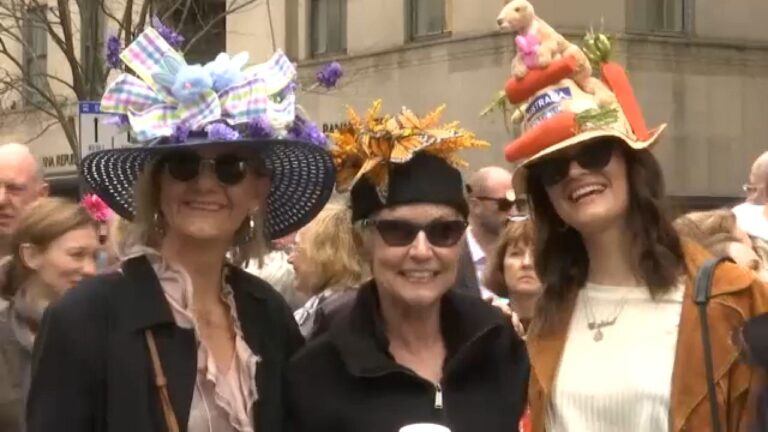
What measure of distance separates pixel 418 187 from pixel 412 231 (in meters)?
0.14

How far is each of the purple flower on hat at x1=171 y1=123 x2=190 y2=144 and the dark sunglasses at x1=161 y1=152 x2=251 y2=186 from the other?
39mm

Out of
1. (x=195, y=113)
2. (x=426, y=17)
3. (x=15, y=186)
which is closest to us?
(x=195, y=113)

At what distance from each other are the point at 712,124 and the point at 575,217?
15451 millimetres

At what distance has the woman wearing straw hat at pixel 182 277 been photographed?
3.59 m

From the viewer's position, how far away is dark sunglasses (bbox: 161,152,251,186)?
3.84 m

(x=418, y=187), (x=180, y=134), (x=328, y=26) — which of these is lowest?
(x=418, y=187)

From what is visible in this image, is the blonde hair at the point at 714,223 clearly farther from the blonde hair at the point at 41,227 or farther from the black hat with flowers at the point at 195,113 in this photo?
the blonde hair at the point at 41,227

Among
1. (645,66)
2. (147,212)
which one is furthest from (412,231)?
(645,66)

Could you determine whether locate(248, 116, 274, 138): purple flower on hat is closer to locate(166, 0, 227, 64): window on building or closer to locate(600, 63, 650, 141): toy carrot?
locate(600, 63, 650, 141): toy carrot


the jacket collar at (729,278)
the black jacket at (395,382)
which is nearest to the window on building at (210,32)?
the black jacket at (395,382)

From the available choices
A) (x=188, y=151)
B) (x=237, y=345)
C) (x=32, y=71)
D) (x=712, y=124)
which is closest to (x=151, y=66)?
(x=188, y=151)

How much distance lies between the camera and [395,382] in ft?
13.1

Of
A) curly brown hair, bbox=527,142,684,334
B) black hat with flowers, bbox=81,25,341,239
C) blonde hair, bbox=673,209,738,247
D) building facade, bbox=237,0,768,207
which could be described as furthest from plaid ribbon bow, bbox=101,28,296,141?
building facade, bbox=237,0,768,207

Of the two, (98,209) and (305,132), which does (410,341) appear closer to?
(305,132)
